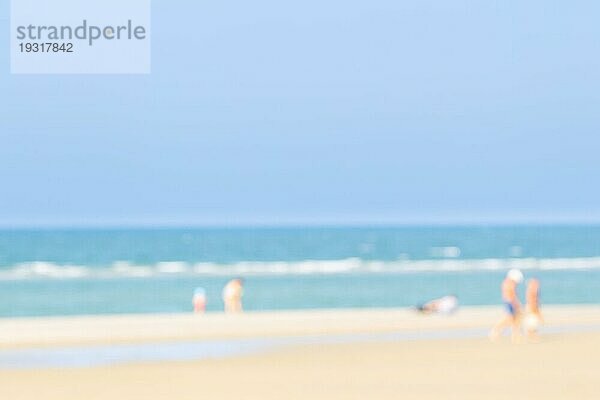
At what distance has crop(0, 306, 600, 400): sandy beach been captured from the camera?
17.1 metres

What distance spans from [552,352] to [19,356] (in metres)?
9.77

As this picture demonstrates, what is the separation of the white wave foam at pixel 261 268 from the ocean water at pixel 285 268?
0.08 meters

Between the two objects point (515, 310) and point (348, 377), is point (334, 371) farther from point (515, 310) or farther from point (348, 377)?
point (515, 310)

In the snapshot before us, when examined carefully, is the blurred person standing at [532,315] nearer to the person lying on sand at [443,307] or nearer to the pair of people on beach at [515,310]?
the pair of people on beach at [515,310]

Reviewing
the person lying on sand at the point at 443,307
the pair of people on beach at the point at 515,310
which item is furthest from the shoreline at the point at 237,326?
the pair of people on beach at the point at 515,310

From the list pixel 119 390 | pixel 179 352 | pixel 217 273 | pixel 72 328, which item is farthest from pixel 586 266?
pixel 119 390

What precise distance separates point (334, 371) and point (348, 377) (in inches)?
31.1

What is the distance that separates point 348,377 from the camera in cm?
1869

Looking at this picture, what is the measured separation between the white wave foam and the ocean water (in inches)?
3.3

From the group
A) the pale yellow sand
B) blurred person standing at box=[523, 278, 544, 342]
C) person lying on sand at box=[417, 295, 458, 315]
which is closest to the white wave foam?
person lying on sand at box=[417, 295, 458, 315]

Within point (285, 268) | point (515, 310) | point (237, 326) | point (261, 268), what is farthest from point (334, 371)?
point (261, 268)

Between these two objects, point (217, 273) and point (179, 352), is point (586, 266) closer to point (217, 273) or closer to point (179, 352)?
point (217, 273)

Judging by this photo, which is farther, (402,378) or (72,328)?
(72,328)

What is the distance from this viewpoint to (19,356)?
22.7 meters
